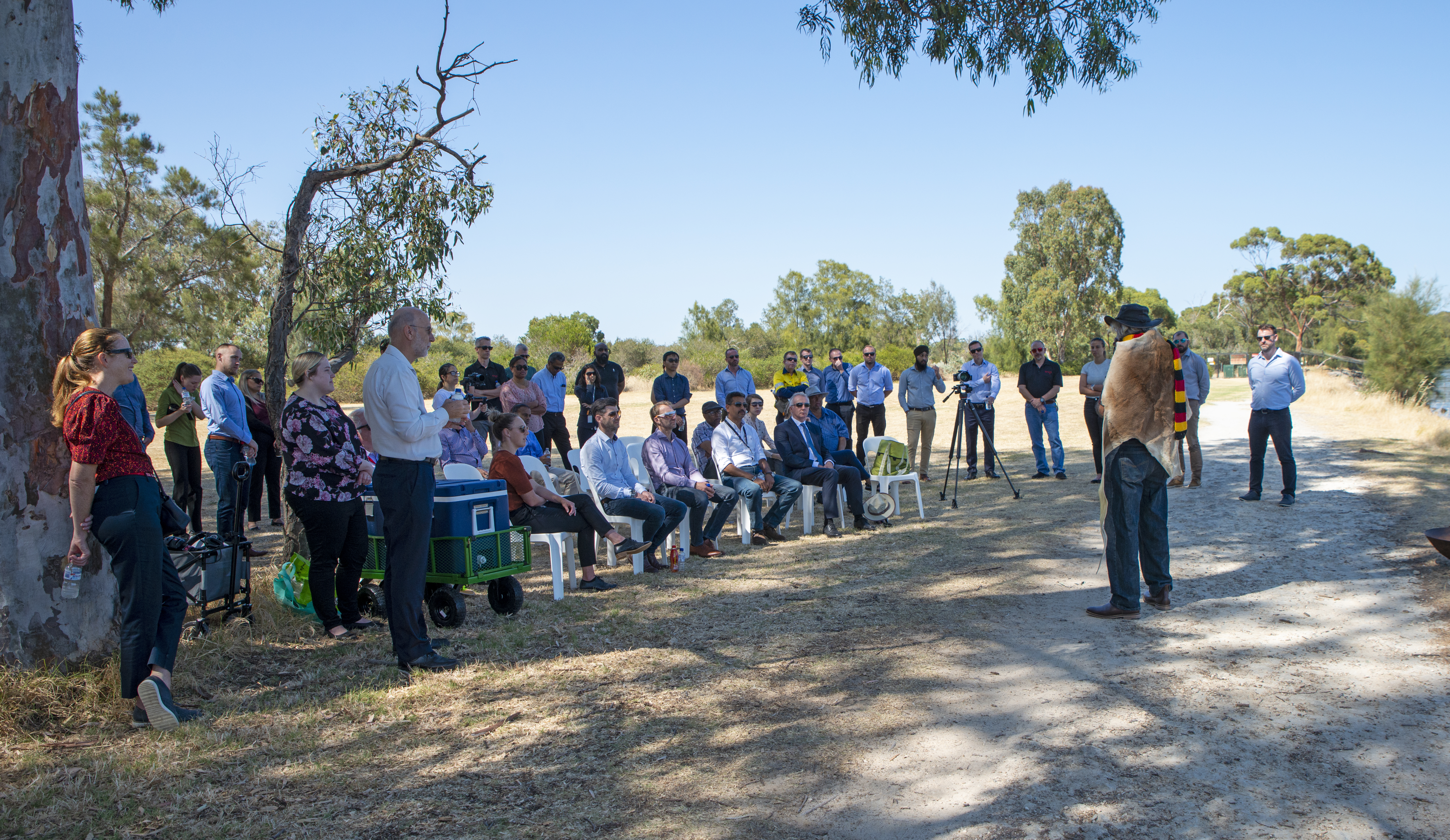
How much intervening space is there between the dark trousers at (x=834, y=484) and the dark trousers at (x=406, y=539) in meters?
4.60

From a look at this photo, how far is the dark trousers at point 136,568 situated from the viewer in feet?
12.5

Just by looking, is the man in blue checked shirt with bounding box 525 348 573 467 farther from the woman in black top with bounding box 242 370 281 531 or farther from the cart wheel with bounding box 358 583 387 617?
the cart wheel with bounding box 358 583 387 617

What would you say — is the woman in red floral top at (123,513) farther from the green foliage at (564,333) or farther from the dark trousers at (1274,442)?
the green foliage at (564,333)

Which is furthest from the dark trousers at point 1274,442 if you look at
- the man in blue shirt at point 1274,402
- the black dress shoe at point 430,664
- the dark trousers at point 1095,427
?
the black dress shoe at point 430,664

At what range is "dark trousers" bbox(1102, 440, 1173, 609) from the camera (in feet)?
17.3

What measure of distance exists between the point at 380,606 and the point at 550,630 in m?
1.13

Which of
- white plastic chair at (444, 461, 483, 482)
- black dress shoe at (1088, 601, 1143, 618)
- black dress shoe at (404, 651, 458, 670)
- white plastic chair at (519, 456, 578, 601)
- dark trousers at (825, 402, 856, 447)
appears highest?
dark trousers at (825, 402, 856, 447)

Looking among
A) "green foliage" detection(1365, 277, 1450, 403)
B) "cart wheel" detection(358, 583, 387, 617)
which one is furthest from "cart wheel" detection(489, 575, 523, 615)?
"green foliage" detection(1365, 277, 1450, 403)

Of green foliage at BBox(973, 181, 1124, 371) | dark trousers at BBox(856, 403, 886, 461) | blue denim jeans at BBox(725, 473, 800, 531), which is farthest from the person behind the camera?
green foliage at BBox(973, 181, 1124, 371)

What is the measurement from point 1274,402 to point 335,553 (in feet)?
27.6

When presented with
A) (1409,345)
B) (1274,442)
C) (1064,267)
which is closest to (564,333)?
(1064,267)

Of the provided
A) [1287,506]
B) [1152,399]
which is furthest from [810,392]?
[1152,399]

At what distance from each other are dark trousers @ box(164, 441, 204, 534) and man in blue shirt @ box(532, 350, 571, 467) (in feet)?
12.0

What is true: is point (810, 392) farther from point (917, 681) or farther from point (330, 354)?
point (917, 681)
